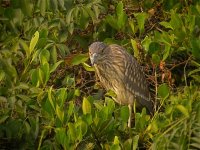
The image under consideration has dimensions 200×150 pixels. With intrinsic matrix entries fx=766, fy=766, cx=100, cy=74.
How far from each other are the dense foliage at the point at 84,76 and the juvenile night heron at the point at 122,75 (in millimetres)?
97

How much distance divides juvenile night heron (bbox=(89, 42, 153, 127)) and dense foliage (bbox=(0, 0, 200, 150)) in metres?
0.10

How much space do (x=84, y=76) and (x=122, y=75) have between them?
0.68 meters

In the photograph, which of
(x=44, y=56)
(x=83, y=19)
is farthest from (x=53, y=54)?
(x=83, y=19)

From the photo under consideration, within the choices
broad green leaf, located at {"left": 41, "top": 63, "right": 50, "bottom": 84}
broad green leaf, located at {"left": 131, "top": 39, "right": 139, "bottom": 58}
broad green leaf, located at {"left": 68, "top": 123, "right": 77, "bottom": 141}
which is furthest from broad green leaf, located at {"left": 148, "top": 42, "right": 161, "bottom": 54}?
broad green leaf, located at {"left": 68, "top": 123, "right": 77, "bottom": 141}

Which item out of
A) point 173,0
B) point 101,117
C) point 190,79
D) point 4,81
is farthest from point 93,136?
point 173,0

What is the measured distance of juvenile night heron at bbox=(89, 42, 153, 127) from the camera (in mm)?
6918

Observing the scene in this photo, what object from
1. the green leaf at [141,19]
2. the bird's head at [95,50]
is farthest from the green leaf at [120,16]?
the bird's head at [95,50]

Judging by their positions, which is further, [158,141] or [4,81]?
[4,81]

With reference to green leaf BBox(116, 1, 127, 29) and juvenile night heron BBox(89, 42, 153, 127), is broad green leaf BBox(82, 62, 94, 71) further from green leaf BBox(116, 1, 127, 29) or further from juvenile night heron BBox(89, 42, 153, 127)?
green leaf BBox(116, 1, 127, 29)

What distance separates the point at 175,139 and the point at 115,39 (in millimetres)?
2937

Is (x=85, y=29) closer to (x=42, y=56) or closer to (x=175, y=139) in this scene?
(x=42, y=56)

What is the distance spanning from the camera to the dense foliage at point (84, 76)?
473 centimetres

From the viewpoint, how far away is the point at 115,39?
696 centimetres

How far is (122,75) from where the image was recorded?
7.28m
